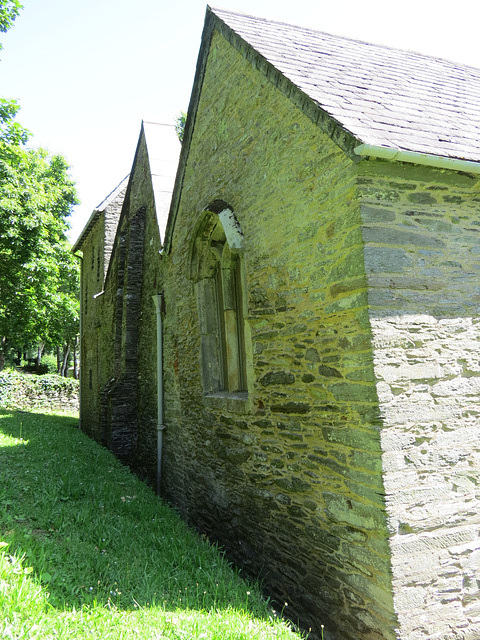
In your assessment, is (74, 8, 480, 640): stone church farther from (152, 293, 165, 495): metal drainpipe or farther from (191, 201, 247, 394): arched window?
(152, 293, 165, 495): metal drainpipe

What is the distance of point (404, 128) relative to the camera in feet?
13.1

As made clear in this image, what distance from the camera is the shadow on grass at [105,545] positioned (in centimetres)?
394

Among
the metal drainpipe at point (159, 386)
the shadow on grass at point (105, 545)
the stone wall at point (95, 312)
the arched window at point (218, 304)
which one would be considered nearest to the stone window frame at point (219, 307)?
the arched window at point (218, 304)

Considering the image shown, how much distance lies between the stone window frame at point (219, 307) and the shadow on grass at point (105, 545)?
5.84 ft

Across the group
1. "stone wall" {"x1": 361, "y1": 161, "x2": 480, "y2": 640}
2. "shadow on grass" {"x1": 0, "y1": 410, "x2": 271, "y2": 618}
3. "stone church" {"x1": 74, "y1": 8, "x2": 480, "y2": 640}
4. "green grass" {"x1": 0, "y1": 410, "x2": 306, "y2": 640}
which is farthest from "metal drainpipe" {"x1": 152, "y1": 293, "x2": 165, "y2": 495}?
"stone wall" {"x1": 361, "y1": 161, "x2": 480, "y2": 640}

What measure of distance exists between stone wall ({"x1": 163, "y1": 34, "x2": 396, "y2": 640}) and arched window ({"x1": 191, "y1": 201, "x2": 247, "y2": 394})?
1.14ft

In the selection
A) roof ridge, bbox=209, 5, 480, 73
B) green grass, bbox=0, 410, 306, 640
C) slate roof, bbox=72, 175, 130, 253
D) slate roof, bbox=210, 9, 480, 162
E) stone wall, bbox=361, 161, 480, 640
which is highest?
slate roof, bbox=72, 175, 130, 253

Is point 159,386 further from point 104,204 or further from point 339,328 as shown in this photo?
point 104,204

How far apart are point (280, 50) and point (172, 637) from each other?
594cm

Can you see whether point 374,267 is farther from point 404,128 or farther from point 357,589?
point 357,589

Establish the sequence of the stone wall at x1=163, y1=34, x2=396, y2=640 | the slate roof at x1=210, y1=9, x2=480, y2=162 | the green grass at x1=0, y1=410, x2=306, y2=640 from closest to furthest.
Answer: the green grass at x1=0, y1=410, x2=306, y2=640 → the stone wall at x1=163, y1=34, x2=396, y2=640 → the slate roof at x1=210, y1=9, x2=480, y2=162

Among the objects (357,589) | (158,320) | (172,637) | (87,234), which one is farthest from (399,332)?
A: (87,234)

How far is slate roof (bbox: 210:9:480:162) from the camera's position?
3.87 meters

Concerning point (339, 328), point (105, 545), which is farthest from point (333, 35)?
point (105, 545)
